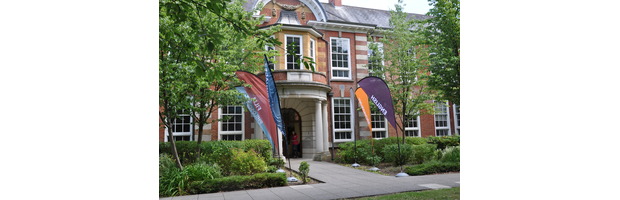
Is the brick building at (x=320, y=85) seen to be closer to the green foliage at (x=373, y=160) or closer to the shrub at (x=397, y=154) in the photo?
the green foliage at (x=373, y=160)

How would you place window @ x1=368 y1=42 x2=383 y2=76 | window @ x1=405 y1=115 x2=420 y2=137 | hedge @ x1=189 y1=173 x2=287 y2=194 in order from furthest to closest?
window @ x1=405 y1=115 x2=420 y2=137 → window @ x1=368 y1=42 x2=383 y2=76 → hedge @ x1=189 y1=173 x2=287 y2=194

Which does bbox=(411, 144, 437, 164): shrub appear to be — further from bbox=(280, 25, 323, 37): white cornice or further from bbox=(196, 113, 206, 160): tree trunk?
bbox=(280, 25, 323, 37): white cornice

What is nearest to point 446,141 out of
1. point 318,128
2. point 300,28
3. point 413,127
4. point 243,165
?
point 413,127

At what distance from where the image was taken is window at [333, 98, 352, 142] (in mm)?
14141

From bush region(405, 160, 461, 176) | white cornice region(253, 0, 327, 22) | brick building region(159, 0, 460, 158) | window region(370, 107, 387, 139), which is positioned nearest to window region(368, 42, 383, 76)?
brick building region(159, 0, 460, 158)

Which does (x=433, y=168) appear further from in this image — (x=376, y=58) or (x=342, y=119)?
(x=342, y=119)

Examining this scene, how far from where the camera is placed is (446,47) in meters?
6.69

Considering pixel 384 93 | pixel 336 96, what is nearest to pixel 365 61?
pixel 336 96

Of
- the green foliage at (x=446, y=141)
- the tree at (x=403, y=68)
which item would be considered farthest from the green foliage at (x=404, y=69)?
the green foliage at (x=446, y=141)

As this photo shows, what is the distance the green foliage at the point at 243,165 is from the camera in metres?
7.33

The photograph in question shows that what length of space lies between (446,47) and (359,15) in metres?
10.2

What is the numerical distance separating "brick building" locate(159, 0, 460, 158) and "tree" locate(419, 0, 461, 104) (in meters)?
5.63
